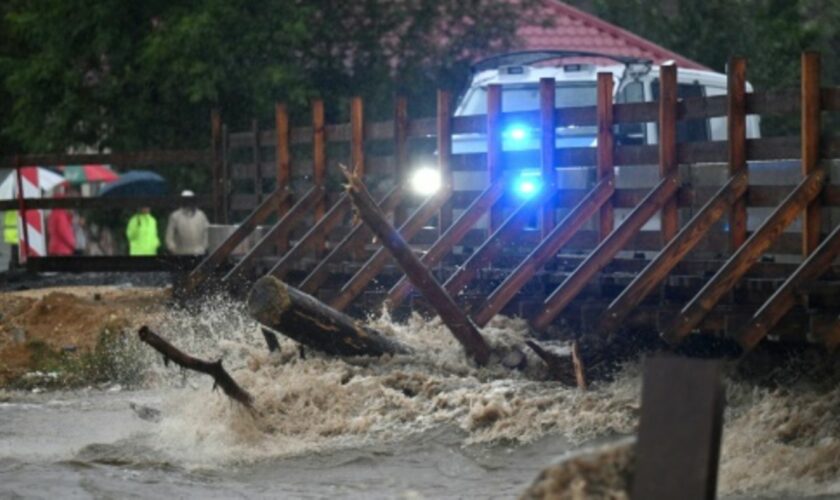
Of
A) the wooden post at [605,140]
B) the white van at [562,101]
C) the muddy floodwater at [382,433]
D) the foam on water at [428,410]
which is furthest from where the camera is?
the white van at [562,101]

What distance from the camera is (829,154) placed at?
12.8 m

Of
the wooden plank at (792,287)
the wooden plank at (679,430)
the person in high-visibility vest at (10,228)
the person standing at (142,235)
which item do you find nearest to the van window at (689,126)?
the wooden plank at (792,287)

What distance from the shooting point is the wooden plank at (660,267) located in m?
13.4

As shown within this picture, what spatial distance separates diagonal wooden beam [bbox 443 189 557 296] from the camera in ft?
50.2

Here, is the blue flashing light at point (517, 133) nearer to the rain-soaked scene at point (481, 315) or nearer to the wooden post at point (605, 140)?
the rain-soaked scene at point (481, 315)

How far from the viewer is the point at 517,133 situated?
1672 cm

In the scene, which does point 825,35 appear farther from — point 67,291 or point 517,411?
point 517,411

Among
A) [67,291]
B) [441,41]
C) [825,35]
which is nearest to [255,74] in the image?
[441,41]

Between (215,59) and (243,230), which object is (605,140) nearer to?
(243,230)

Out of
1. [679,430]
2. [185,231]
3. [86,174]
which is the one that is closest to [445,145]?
[185,231]

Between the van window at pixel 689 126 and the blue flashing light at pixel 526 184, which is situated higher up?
the van window at pixel 689 126

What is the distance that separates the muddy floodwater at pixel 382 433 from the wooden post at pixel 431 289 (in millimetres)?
198

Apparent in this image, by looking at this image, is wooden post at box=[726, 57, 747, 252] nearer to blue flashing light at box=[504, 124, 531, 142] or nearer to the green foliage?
blue flashing light at box=[504, 124, 531, 142]

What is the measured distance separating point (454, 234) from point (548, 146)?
1095mm
